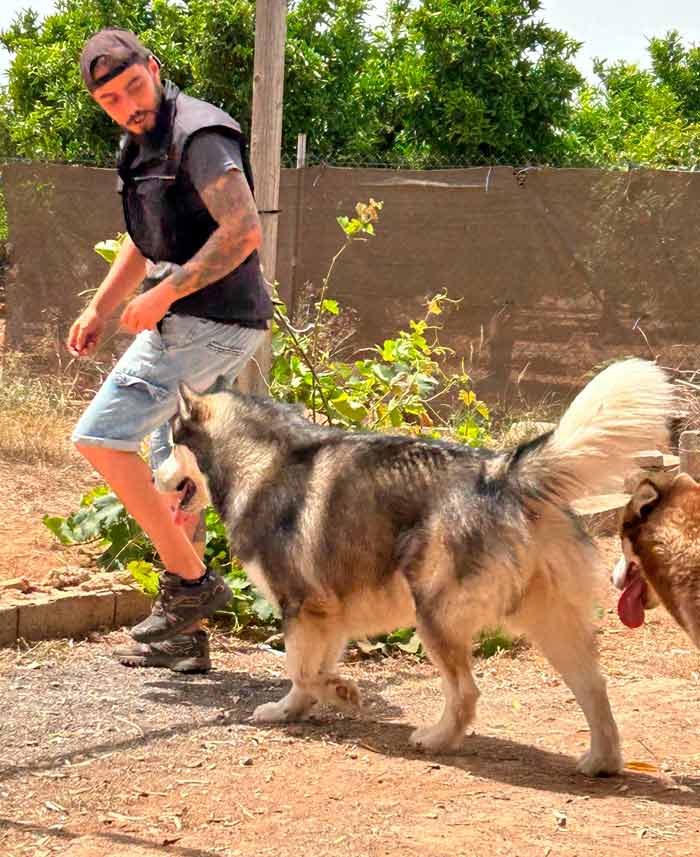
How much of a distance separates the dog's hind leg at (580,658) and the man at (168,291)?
1453 mm

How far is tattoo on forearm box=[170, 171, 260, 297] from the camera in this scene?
463 centimetres

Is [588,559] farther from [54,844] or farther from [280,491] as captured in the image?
[54,844]

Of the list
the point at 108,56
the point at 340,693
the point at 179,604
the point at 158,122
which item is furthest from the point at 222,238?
the point at 340,693

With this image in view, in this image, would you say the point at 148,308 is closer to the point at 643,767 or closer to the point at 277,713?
the point at 277,713

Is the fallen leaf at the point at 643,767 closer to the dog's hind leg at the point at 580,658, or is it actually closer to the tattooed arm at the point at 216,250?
the dog's hind leg at the point at 580,658

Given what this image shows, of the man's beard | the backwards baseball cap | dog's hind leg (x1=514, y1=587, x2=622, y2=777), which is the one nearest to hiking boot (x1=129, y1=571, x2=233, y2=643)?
dog's hind leg (x1=514, y1=587, x2=622, y2=777)

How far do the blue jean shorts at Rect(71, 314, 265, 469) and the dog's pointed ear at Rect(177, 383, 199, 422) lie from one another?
11 cm

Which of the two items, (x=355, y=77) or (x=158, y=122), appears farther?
(x=355, y=77)

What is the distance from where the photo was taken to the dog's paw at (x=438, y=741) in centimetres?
441

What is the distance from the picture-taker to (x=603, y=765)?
14.0ft

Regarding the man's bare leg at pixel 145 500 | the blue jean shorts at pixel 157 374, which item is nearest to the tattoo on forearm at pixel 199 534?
the man's bare leg at pixel 145 500

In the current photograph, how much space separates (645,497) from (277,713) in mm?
1621

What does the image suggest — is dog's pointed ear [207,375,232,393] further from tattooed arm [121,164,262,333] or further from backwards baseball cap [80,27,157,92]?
backwards baseball cap [80,27,157,92]

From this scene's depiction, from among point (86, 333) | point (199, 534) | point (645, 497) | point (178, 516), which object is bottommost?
point (199, 534)
